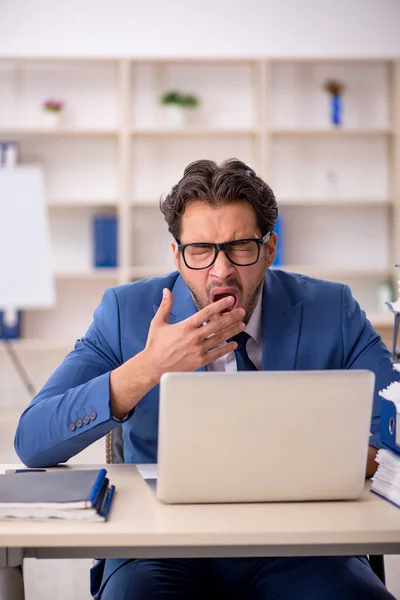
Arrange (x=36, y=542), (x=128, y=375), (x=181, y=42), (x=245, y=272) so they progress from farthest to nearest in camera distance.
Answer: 1. (x=181, y=42)
2. (x=245, y=272)
3. (x=128, y=375)
4. (x=36, y=542)

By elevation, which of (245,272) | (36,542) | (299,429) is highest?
(245,272)

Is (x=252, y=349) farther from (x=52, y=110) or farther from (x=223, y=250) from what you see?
(x=52, y=110)

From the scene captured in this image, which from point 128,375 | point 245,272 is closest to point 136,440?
point 128,375

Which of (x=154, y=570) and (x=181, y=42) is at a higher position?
(x=181, y=42)

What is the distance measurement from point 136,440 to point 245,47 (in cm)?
403

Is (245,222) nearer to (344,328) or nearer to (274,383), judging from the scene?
(344,328)

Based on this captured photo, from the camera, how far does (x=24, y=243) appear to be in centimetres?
530

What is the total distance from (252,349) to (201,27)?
3.90 m

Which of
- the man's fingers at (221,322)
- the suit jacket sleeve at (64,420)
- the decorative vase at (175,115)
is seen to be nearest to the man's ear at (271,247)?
the man's fingers at (221,322)

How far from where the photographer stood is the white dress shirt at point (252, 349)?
169cm

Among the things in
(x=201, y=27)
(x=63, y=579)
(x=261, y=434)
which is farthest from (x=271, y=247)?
(x=201, y=27)

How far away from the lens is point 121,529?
108cm

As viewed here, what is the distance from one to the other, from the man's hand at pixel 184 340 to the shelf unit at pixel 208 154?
3643mm

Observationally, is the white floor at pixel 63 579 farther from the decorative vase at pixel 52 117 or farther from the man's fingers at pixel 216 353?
the decorative vase at pixel 52 117
